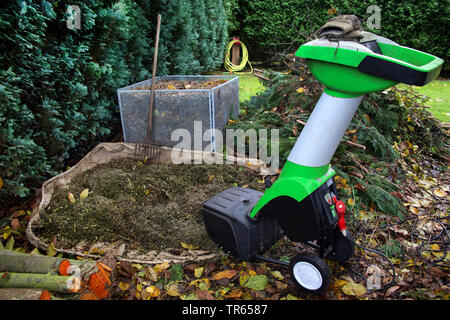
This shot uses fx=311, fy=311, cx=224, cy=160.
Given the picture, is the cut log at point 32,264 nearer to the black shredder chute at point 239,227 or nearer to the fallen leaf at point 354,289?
the black shredder chute at point 239,227

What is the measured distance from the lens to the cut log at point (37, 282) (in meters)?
1.66

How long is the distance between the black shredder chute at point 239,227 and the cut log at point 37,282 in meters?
0.90

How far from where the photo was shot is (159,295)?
1898 mm

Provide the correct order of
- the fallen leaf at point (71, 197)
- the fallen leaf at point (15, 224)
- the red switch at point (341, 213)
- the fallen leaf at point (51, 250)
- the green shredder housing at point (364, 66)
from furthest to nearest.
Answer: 1. the fallen leaf at point (71, 197)
2. the fallen leaf at point (15, 224)
3. the fallen leaf at point (51, 250)
4. the red switch at point (341, 213)
5. the green shredder housing at point (364, 66)

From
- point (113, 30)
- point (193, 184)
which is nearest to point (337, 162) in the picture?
point (193, 184)

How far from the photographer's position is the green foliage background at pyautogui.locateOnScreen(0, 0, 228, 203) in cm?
235

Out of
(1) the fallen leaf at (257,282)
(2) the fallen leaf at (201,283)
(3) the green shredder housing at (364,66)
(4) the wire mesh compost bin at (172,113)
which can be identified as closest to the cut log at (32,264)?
(2) the fallen leaf at (201,283)

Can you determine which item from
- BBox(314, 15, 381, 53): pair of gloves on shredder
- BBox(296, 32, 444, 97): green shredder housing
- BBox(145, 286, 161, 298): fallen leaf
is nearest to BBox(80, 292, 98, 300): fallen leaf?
BBox(145, 286, 161, 298): fallen leaf

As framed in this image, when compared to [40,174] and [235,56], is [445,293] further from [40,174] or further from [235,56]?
[235,56]

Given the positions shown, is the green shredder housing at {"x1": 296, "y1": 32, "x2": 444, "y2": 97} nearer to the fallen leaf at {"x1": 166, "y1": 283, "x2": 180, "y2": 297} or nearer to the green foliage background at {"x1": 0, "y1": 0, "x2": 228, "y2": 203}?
the fallen leaf at {"x1": 166, "y1": 283, "x2": 180, "y2": 297}

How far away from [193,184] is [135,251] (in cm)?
97

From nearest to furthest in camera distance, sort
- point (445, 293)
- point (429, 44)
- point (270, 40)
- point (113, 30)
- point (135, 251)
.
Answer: point (445, 293), point (135, 251), point (113, 30), point (429, 44), point (270, 40)

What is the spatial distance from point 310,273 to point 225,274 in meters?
0.56

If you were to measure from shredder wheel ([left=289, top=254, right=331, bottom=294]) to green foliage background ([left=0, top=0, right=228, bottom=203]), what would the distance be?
7.10 ft
